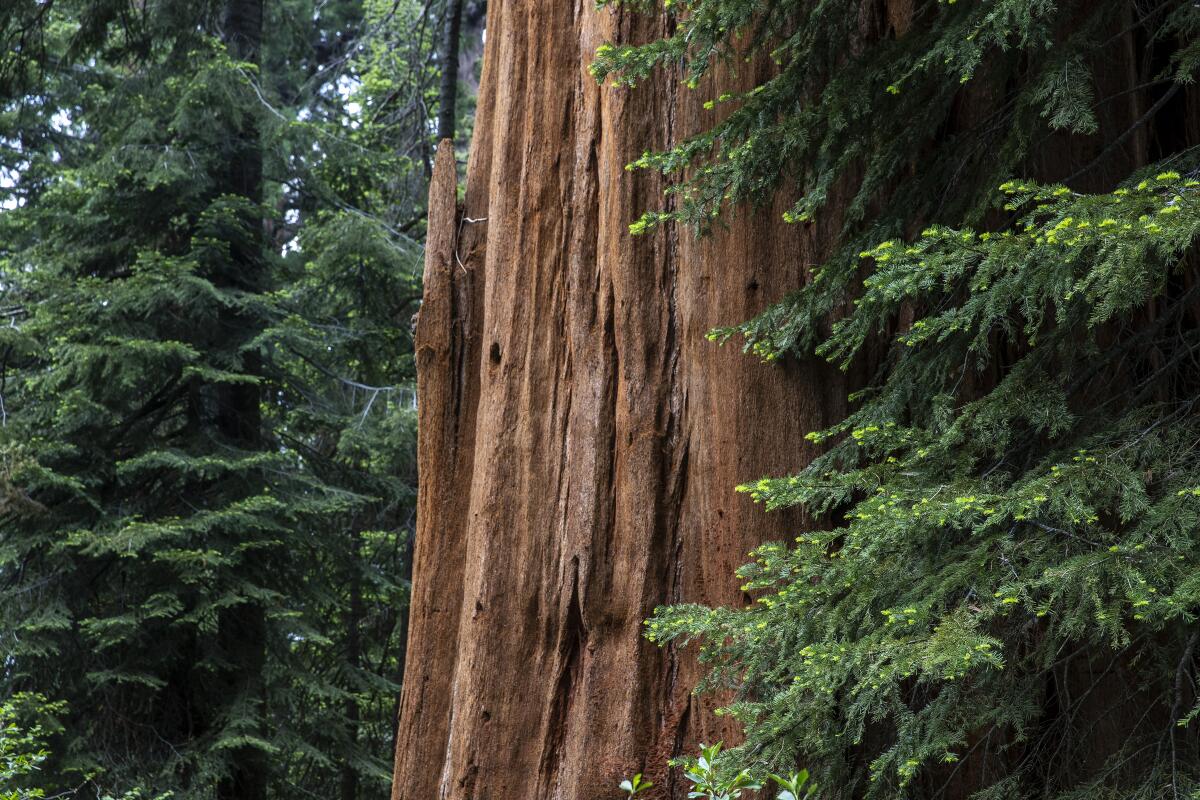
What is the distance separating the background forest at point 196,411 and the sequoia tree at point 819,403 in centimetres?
602

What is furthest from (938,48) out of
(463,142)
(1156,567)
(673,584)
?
(463,142)

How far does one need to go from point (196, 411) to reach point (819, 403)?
9346 millimetres

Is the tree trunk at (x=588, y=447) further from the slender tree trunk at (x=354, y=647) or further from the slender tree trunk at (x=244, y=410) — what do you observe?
the slender tree trunk at (x=354, y=647)

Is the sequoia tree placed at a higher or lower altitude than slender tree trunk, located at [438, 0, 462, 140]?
lower

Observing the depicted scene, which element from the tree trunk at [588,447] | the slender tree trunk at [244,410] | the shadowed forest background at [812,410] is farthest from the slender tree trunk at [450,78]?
the tree trunk at [588,447]

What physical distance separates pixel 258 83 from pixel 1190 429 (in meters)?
12.0

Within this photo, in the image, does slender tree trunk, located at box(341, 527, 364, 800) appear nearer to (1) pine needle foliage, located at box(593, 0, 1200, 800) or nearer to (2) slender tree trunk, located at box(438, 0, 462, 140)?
(2) slender tree trunk, located at box(438, 0, 462, 140)

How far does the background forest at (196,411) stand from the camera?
11.4m

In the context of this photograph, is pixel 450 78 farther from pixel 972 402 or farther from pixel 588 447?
pixel 972 402

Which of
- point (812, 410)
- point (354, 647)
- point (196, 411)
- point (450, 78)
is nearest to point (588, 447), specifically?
point (812, 410)

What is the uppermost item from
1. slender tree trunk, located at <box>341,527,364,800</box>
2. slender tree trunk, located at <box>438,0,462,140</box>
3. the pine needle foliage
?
slender tree trunk, located at <box>438,0,462,140</box>

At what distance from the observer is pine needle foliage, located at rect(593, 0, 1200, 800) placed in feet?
10.9

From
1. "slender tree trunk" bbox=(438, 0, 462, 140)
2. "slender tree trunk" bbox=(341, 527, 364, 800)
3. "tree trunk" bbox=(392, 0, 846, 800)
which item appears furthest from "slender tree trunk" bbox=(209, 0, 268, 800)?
"tree trunk" bbox=(392, 0, 846, 800)

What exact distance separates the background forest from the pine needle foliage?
22.9 feet
